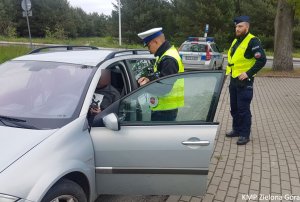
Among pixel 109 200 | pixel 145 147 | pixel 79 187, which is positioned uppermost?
pixel 145 147

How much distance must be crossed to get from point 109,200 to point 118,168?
34.0 inches

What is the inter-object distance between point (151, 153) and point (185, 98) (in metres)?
0.65

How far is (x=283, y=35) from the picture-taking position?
14648mm

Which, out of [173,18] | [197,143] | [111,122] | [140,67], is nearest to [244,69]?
[140,67]

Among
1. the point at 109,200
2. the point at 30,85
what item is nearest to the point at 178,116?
the point at 109,200

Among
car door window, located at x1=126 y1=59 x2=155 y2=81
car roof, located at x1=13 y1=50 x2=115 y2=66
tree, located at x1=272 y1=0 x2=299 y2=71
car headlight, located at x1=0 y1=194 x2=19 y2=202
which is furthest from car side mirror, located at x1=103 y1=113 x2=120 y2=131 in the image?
tree, located at x1=272 y1=0 x2=299 y2=71

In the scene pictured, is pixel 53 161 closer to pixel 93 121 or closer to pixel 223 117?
pixel 93 121

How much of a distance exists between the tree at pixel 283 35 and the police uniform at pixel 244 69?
10114 millimetres

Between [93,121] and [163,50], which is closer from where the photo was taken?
[93,121]

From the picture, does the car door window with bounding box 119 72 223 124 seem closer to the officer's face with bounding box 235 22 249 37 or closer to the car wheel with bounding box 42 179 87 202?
the car wheel with bounding box 42 179 87 202

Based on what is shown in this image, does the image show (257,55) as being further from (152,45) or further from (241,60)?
(152,45)

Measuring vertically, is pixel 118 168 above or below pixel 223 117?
above

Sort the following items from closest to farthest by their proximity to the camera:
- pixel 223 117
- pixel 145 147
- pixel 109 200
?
pixel 145 147, pixel 109 200, pixel 223 117

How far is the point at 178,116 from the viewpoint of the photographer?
3.10 metres
